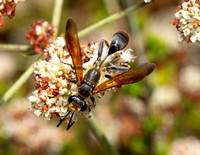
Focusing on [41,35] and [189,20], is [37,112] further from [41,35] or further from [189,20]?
[189,20]

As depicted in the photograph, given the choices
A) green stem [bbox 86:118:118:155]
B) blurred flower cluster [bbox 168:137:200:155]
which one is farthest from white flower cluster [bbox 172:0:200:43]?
blurred flower cluster [bbox 168:137:200:155]

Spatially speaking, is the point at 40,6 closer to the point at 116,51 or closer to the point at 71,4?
the point at 71,4

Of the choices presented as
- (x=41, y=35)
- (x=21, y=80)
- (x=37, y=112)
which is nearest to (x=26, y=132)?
(x=41, y=35)

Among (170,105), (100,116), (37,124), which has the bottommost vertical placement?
(170,105)

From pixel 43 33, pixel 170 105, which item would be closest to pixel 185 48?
pixel 170 105

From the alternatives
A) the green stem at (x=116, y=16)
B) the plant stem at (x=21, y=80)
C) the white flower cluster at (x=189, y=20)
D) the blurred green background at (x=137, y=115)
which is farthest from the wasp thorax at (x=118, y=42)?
the blurred green background at (x=137, y=115)

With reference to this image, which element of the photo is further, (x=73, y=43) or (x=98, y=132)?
(x=98, y=132)
